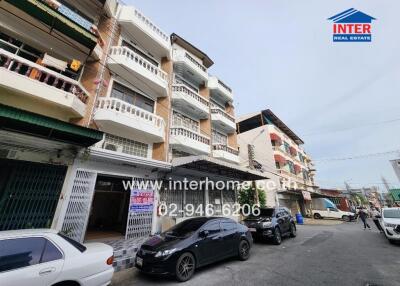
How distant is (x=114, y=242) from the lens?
300 inches

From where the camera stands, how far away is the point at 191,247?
5.16 metres

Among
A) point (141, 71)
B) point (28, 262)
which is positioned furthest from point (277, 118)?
point (28, 262)

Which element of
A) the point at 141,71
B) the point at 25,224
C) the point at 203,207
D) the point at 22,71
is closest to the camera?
the point at 25,224

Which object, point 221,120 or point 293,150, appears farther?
point 293,150

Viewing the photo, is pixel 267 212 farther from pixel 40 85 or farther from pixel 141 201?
pixel 40 85

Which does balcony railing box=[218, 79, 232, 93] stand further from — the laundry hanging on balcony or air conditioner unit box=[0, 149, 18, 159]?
air conditioner unit box=[0, 149, 18, 159]

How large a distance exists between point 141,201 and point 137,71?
22.4 feet

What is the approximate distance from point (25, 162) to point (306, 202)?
33.1 metres

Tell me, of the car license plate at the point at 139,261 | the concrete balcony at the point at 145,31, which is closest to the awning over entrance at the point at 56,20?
the concrete balcony at the point at 145,31

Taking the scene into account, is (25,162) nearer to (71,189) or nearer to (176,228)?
(71,189)

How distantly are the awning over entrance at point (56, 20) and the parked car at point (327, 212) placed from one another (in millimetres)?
31070

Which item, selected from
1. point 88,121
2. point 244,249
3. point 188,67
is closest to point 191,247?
point 244,249

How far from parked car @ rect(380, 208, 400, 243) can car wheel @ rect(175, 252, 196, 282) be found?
9895 mm

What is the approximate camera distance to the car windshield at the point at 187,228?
5704mm
